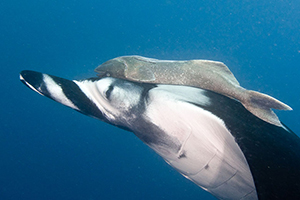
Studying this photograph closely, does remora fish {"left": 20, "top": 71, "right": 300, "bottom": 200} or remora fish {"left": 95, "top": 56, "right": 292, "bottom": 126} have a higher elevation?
remora fish {"left": 95, "top": 56, "right": 292, "bottom": 126}

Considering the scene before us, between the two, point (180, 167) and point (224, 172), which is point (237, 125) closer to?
point (224, 172)

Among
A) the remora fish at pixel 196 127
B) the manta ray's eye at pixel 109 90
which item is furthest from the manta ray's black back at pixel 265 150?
the manta ray's eye at pixel 109 90

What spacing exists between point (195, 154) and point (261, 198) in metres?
0.49

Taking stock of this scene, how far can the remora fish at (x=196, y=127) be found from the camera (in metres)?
1.05

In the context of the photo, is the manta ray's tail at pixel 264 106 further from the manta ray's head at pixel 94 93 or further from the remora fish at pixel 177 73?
the manta ray's head at pixel 94 93

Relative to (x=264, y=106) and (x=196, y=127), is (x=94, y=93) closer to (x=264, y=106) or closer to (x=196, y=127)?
(x=196, y=127)

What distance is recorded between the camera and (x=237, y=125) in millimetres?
1127

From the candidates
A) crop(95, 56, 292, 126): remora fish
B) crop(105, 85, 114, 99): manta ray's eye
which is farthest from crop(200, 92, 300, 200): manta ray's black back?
crop(105, 85, 114, 99): manta ray's eye

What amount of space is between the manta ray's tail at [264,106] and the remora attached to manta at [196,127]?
0.03m

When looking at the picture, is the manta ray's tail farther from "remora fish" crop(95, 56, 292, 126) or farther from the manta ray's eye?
the manta ray's eye

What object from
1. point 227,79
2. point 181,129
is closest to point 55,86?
point 181,129

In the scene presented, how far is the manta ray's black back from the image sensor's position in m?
0.93

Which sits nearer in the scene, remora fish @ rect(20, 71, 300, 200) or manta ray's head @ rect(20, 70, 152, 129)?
remora fish @ rect(20, 71, 300, 200)

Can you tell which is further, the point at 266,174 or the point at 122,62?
the point at 122,62
